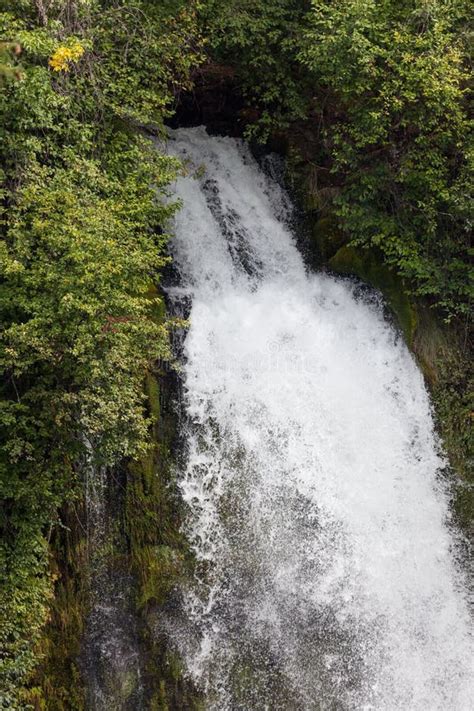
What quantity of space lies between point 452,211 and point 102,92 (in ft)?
17.3

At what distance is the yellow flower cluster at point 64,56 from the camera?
7891 millimetres

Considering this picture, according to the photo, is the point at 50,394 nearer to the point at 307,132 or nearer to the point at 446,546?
the point at 446,546

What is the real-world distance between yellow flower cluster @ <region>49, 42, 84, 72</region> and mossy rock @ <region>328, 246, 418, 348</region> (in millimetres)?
4930

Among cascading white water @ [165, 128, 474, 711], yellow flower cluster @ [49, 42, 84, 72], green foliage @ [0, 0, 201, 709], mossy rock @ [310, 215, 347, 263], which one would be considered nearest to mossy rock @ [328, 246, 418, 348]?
mossy rock @ [310, 215, 347, 263]

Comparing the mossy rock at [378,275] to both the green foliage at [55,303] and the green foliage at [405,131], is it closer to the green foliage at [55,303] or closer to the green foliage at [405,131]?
the green foliage at [405,131]

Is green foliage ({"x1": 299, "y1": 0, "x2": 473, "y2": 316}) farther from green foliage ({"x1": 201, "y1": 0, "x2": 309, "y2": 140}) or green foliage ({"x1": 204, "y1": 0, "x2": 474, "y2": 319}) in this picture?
green foliage ({"x1": 201, "y1": 0, "x2": 309, "y2": 140})

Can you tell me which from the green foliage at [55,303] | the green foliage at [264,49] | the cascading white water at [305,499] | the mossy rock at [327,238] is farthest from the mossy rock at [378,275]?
the green foliage at [55,303]

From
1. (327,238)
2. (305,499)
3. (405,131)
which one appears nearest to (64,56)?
(327,238)

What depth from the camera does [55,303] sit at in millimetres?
7281

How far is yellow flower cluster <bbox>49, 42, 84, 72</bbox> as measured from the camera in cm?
789

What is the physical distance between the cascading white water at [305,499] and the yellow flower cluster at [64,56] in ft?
10.00

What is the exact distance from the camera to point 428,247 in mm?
11234

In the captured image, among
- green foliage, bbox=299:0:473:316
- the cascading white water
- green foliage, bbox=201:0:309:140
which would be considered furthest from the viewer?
green foliage, bbox=201:0:309:140

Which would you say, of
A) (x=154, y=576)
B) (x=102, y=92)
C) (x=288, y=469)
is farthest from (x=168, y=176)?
(x=154, y=576)
